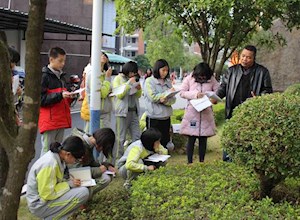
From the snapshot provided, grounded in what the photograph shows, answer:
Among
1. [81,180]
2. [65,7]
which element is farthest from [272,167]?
[65,7]

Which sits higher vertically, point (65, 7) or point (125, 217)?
point (65, 7)

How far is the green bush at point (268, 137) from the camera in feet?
9.71

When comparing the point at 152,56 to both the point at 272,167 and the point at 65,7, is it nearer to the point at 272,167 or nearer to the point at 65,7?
the point at 65,7

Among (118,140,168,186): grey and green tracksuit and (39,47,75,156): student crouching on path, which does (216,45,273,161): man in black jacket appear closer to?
(118,140,168,186): grey and green tracksuit

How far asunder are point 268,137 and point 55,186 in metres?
1.73

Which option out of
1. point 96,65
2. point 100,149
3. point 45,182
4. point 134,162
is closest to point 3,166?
point 45,182

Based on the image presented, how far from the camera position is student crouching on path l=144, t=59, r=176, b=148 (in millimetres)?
5605

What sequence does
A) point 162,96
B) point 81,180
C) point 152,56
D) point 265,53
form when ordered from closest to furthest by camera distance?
A: point 81,180 < point 162,96 < point 265,53 < point 152,56

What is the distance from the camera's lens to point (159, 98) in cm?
560

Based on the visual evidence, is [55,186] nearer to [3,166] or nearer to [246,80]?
[3,166]

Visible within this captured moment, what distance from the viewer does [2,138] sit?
2.23m

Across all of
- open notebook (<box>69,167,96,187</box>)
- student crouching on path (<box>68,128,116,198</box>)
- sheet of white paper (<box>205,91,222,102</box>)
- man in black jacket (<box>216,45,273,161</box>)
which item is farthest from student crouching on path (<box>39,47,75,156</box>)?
man in black jacket (<box>216,45,273,161</box>)

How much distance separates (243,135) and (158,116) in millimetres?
2723

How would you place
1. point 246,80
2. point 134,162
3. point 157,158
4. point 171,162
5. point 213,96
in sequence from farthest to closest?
1. point 171,162
2. point 213,96
3. point 246,80
4. point 157,158
5. point 134,162
